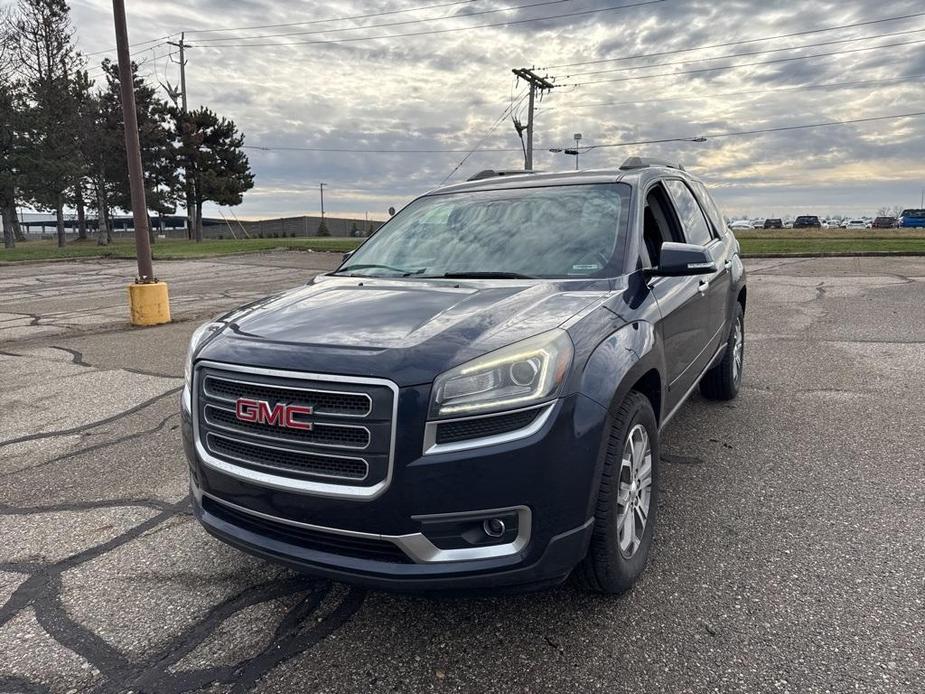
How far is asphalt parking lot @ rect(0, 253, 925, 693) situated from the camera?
7.47 ft

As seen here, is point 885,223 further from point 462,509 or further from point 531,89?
point 462,509

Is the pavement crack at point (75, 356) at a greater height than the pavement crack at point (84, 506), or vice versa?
the pavement crack at point (75, 356)

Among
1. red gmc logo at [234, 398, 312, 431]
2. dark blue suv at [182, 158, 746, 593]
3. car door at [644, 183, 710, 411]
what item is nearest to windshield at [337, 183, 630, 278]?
dark blue suv at [182, 158, 746, 593]

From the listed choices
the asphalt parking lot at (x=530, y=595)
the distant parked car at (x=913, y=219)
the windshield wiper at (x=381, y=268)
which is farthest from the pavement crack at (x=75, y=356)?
the distant parked car at (x=913, y=219)

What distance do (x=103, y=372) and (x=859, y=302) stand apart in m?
11.2

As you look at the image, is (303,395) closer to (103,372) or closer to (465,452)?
(465,452)

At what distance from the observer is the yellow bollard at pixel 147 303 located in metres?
Answer: 9.60

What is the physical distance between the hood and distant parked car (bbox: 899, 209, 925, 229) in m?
72.8

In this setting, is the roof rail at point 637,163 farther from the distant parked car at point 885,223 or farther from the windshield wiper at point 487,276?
the distant parked car at point 885,223

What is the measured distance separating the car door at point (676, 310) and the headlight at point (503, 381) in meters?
1.15

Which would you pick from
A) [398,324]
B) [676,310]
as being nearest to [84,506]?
[398,324]

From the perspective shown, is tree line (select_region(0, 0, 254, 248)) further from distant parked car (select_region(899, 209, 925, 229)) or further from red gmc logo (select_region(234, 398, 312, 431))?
distant parked car (select_region(899, 209, 925, 229))

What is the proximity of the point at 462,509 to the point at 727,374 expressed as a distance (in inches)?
152

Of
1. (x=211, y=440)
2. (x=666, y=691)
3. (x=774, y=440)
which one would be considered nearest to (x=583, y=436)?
(x=666, y=691)
